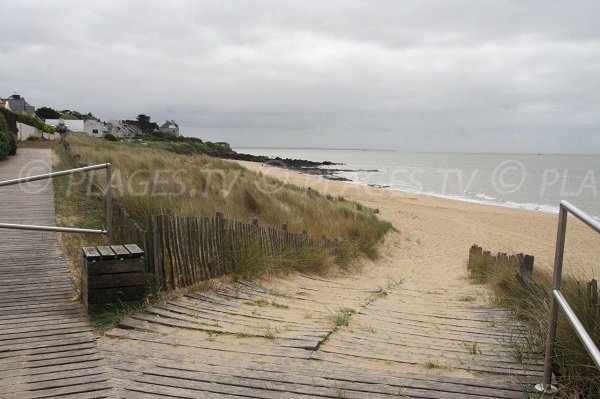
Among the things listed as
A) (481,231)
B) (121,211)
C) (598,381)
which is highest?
(121,211)

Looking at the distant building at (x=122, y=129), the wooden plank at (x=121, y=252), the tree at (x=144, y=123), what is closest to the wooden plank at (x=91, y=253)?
the wooden plank at (x=121, y=252)

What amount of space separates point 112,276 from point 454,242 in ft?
43.5

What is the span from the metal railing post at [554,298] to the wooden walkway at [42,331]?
2.70 m

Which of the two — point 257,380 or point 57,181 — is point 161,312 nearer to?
point 257,380

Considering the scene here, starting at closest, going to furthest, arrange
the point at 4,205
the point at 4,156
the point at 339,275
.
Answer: the point at 339,275, the point at 4,205, the point at 4,156

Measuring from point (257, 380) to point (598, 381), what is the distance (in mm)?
2069

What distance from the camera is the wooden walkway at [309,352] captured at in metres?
3.47

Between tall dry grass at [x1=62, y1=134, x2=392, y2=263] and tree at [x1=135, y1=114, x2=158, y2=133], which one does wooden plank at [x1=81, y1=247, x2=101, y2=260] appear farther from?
tree at [x1=135, y1=114, x2=158, y2=133]

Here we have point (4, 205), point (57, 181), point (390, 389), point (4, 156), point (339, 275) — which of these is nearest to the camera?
point (390, 389)

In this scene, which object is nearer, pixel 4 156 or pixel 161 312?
pixel 161 312

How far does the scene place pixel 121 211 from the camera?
6.71 meters

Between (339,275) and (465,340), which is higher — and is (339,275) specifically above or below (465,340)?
below

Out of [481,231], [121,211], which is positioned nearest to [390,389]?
[121,211]

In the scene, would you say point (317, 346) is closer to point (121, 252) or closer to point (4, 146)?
point (121, 252)
